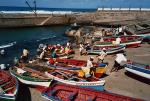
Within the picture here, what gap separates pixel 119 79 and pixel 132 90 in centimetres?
239

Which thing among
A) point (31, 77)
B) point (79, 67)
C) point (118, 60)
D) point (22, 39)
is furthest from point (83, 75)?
point (22, 39)

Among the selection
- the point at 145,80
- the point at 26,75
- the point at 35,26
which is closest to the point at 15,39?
the point at 35,26

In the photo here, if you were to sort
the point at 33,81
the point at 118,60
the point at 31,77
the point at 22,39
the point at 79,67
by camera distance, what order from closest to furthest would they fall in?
the point at 33,81 < the point at 31,77 < the point at 79,67 < the point at 118,60 < the point at 22,39

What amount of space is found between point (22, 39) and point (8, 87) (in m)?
32.5

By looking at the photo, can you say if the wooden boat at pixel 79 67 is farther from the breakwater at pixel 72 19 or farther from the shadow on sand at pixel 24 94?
the breakwater at pixel 72 19

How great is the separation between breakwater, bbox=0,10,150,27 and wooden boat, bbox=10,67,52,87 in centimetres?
4089

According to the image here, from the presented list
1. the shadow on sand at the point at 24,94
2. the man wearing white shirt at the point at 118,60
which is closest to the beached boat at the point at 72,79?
the shadow on sand at the point at 24,94

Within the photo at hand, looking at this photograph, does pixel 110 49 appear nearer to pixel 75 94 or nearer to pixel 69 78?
pixel 69 78

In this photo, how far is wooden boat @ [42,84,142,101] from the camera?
1484 centimetres

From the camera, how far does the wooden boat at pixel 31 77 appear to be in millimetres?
18331

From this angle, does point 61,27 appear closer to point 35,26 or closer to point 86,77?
point 35,26

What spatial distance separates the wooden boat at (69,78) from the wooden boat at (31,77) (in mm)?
681

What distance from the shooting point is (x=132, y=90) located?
60.5 ft

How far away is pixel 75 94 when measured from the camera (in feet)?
51.6
